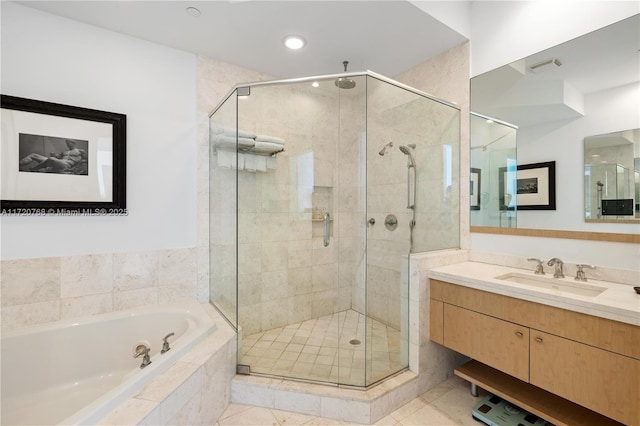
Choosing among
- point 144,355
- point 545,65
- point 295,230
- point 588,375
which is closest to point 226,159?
point 295,230

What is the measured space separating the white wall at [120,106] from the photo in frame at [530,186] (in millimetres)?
2342

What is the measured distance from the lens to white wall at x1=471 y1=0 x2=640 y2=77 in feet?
5.21

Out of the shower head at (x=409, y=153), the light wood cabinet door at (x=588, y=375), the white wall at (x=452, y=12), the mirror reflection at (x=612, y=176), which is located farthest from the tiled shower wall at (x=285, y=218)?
the mirror reflection at (x=612, y=176)

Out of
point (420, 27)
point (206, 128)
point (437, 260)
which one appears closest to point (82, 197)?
point (206, 128)

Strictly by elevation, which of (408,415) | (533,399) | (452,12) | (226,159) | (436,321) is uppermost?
(452,12)

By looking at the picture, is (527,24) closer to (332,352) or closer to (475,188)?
(475,188)

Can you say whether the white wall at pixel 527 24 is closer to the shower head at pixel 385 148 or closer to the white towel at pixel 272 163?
the shower head at pixel 385 148

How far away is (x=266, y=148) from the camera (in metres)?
2.21

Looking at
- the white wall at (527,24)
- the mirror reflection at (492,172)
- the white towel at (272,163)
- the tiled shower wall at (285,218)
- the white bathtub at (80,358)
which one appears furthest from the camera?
the white towel at (272,163)

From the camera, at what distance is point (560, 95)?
5.74 feet

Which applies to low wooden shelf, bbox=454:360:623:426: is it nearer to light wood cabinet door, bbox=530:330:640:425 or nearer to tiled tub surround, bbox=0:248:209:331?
light wood cabinet door, bbox=530:330:640:425

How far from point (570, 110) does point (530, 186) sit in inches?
18.9

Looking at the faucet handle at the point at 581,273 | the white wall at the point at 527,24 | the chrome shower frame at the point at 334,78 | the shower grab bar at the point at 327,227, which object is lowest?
the faucet handle at the point at 581,273

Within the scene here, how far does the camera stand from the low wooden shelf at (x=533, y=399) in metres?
1.39
